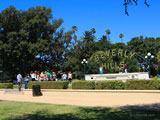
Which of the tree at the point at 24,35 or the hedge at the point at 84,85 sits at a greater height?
the tree at the point at 24,35

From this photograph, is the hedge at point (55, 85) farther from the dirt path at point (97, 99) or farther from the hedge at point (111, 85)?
the hedge at point (111, 85)

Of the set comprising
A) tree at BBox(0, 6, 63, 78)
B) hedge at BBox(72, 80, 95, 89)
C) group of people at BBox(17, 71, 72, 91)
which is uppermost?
tree at BBox(0, 6, 63, 78)

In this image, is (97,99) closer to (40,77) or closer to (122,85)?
(122,85)

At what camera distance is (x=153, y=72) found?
175ft

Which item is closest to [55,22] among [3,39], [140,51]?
[3,39]

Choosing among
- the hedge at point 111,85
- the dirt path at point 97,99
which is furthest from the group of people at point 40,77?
the hedge at point 111,85

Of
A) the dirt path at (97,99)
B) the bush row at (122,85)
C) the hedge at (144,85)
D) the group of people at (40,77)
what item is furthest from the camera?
the group of people at (40,77)

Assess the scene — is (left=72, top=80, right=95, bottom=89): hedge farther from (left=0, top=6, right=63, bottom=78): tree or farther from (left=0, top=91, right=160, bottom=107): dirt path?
(left=0, top=6, right=63, bottom=78): tree

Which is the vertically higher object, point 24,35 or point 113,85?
point 24,35

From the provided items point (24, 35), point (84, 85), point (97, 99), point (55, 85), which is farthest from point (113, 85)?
point (24, 35)

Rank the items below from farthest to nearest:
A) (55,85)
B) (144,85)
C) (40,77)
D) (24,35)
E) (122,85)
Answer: (24,35) → (40,77) → (55,85) → (122,85) → (144,85)

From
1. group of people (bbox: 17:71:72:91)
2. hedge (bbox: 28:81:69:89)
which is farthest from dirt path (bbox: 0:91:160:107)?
group of people (bbox: 17:71:72:91)

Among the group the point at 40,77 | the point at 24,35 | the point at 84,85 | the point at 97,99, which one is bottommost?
the point at 97,99

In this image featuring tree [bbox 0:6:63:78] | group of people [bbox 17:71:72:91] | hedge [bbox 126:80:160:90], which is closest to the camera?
hedge [bbox 126:80:160:90]
